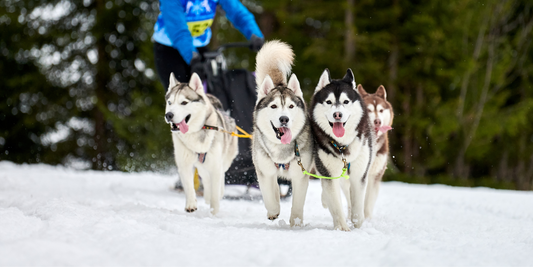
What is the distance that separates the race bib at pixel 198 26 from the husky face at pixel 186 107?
2.77 feet

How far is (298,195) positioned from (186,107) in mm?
1077

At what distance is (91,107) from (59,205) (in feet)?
35.6

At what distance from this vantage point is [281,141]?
2.73 metres

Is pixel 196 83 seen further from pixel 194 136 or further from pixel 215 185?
pixel 215 185

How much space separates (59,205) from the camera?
3.02 meters

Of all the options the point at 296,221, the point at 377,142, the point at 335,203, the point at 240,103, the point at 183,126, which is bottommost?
the point at 296,221

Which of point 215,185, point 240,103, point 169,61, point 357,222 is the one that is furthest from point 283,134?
point 169,61

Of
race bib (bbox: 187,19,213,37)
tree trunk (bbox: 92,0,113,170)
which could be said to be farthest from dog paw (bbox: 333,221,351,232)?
tree trunk (bbox: 92,0,113,170)

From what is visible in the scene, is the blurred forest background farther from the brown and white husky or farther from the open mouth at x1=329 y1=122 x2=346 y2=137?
the open mouth at x1=329 y1=122 x2=346 y2=137

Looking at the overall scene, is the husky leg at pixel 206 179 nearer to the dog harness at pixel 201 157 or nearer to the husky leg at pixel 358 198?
the dog harness at pixel 201 157

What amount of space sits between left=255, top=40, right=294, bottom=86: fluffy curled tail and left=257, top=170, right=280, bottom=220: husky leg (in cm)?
68

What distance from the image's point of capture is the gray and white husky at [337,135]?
2.74 meters

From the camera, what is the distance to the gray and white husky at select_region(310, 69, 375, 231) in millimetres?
2740

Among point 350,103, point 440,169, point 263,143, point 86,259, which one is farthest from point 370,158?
point 440,169
